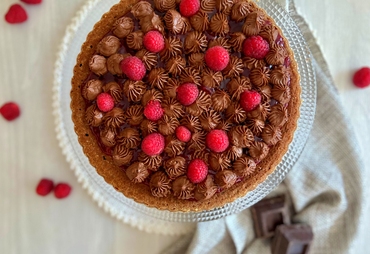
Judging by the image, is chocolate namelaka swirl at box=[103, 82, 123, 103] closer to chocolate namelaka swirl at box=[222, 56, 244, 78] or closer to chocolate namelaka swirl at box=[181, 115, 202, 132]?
chocolate namelaka swirl at box=[181, 115, 202, 132]

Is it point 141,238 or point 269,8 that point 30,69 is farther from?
point 269,8

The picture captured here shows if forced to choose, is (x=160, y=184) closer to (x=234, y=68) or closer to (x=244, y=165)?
(x=244, y=165)

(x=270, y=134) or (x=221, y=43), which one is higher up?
(x=221, y=43)

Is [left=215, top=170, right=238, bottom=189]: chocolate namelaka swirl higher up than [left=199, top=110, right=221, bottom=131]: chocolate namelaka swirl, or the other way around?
[left=199, top=110, right=221, bottom=131]: chocolate namelaka swirl

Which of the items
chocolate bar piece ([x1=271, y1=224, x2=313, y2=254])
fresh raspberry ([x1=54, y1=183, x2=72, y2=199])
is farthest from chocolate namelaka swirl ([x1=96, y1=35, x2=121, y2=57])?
chocolate bar piece ([x1=271, y1=224, x2=313, y2=254])

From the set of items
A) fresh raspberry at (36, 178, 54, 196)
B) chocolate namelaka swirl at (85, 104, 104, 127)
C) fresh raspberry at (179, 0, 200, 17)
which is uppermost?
fresh raspberry at (179, 0, 200, 17)

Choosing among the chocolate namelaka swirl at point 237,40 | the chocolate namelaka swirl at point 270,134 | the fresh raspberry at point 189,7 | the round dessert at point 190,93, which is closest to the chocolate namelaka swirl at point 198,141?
the round dessert at point 190,93

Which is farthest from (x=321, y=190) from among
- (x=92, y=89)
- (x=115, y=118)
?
(x=92, y=89)

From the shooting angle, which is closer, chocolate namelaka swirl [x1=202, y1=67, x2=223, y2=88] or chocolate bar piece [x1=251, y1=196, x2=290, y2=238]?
chocolate namelaka swirl [x1=202, y1=67, x2=223, y2=88]
